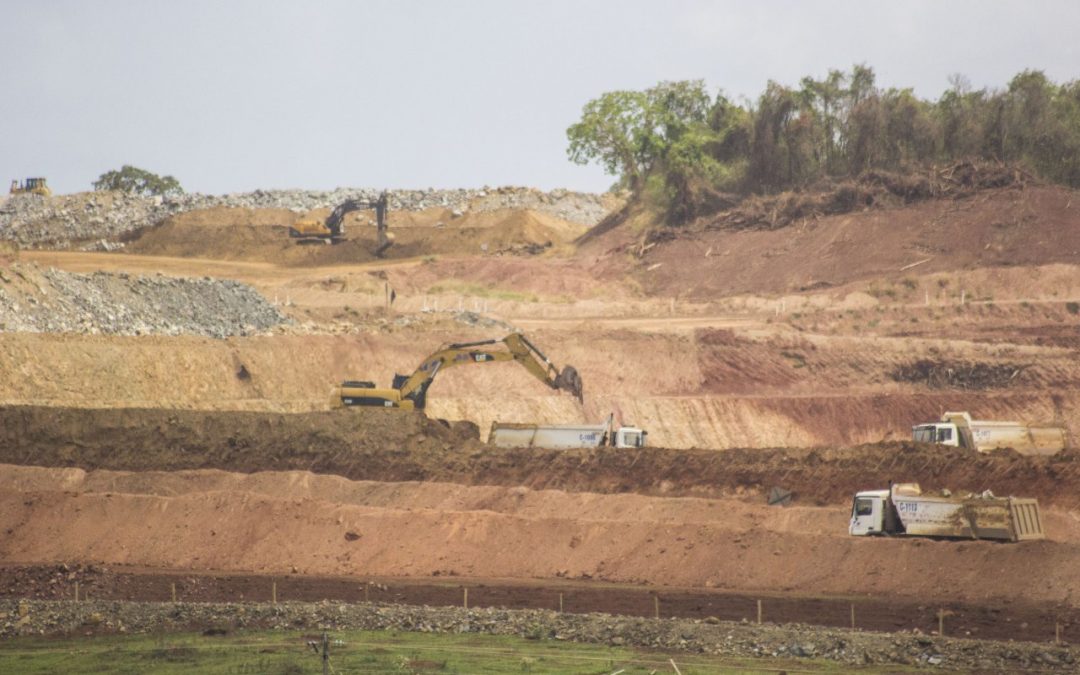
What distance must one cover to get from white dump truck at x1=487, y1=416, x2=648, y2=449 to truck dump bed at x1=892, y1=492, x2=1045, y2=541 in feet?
46.3

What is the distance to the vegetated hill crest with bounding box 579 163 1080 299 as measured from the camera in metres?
75.9

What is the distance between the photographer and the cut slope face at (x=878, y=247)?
75500 mm

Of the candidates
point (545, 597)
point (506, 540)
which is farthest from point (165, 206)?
point (545, 597)

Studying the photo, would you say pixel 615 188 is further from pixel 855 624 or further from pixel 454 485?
pixel 855 624

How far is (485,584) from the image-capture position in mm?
35594

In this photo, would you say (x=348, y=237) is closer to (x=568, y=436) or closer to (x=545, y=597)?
(x=568, y=436)

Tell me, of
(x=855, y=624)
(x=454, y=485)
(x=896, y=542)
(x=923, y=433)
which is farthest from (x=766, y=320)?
(x=855, y=624)

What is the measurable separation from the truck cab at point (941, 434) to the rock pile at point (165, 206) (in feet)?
210

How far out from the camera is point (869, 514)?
35.6 meters

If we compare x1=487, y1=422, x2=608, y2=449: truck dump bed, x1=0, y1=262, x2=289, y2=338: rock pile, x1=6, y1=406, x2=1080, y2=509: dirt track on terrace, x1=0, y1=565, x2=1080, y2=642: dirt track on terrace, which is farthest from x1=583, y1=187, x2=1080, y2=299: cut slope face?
x1=0, y1=565, x2=1080, y2=642: dirt track on terrace

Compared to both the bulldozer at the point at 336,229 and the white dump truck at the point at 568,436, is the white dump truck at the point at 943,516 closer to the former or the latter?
the white dump truck at the point at 568,436

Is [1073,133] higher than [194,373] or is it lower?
higher

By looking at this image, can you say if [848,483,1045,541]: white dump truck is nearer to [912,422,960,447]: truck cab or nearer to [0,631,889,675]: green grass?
[0,631,889,675]: green grass

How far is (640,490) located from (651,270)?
129 ft
